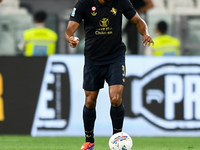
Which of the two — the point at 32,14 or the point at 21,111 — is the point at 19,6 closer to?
the point at 32,14

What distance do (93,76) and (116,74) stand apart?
0.96ft

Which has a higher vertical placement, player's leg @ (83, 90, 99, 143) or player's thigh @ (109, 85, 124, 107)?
player's thigh @ (109, 85, 124, 107)

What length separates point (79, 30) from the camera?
10734mm

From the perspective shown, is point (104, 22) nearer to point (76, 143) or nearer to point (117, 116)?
point (117, 116)

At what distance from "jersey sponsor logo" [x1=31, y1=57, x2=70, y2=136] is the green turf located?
412 mm

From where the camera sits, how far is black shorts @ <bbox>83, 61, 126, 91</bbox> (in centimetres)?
606

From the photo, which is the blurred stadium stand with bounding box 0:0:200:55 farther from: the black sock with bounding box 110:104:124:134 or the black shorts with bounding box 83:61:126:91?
the black sock with bounding box 110:104:124:134

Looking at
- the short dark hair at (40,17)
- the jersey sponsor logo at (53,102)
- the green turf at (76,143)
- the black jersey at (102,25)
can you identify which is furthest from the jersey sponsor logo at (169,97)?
the black jersey at (102,25)

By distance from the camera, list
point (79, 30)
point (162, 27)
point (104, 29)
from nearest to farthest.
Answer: point (104, 29)
point (162, 27)
point (79, 30)

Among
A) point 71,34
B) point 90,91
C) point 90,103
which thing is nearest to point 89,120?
point 90,103

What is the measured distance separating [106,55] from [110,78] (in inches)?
10.9

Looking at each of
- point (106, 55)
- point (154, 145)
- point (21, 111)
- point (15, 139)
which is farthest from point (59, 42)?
point (106, 55)

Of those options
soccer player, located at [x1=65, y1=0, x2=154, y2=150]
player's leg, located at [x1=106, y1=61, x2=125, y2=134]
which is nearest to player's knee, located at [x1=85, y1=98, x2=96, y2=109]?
soccer player, located at [x1=65, y1=0, x2=154, y2=150]

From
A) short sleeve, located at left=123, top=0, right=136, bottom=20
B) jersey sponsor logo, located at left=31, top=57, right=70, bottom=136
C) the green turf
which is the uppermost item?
short sleeve, located at left=123, top=0, right=136, bottom=20
